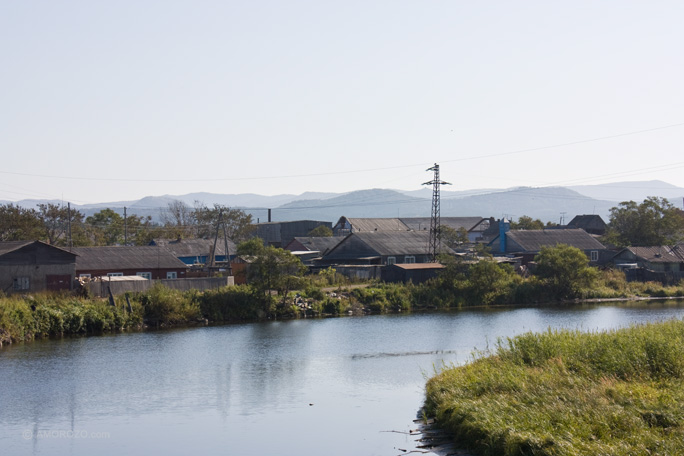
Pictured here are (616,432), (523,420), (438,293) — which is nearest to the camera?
(616,432)

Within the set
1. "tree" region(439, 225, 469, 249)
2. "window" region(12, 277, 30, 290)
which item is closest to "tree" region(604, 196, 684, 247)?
"tree" region(439, 225, 469, 249)

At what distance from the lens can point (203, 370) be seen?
3334cm

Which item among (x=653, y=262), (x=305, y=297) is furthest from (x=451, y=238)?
(x=305, y=297)

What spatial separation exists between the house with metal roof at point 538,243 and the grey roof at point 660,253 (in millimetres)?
4666

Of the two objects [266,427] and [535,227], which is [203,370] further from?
[535,227]

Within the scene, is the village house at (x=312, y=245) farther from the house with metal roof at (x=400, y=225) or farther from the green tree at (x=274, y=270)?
the green tree at (x=274, y=270)

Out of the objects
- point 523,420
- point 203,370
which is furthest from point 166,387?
point 523,420

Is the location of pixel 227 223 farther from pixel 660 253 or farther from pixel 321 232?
pixel 660 253

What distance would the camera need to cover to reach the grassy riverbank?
1683 cm

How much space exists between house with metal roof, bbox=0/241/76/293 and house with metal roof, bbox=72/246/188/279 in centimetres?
542

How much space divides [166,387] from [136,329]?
17020mm

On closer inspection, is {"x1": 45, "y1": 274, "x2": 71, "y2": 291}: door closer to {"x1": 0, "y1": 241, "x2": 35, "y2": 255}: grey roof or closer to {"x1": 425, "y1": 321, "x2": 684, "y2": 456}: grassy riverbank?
{"x1": 0, "y1": 241, "x2": 35, "y2": 255}: grey roof

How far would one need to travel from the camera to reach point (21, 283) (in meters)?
48.6

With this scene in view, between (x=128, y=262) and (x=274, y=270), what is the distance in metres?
12.5
